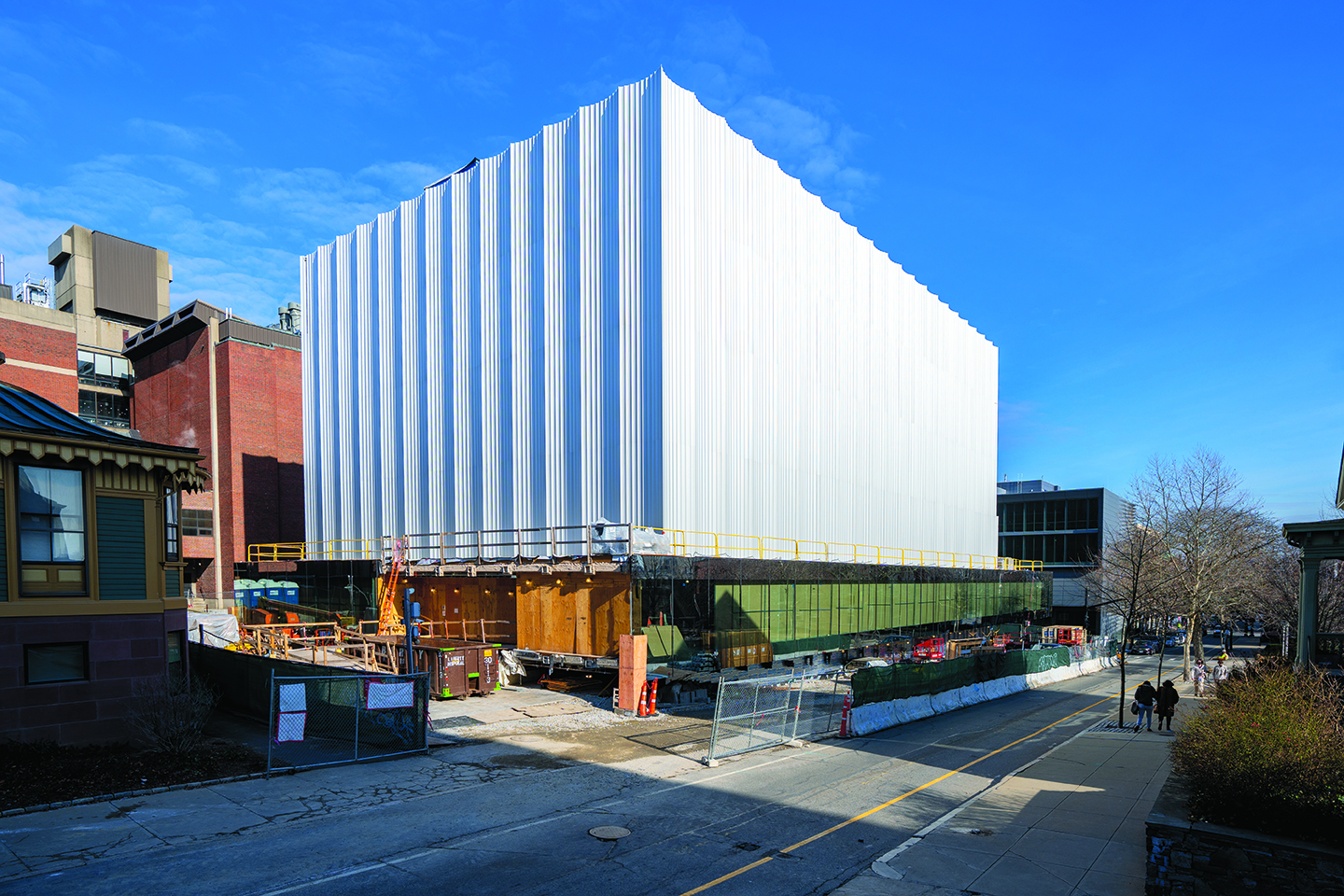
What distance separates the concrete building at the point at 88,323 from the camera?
A: 50156 mm

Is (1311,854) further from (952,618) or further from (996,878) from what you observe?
(952,618)

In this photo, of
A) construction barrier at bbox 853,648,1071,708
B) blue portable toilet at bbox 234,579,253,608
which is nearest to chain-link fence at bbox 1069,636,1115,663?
construction barrier at bbox 853,648,1071,708

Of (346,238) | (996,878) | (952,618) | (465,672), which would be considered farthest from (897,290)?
(996,878)

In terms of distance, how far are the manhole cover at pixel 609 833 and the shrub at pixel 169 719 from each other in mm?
9133

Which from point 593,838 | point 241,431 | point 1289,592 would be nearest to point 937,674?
point 593,838

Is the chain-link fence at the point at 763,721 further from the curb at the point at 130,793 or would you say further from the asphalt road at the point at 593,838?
the curb at the point at 130,793

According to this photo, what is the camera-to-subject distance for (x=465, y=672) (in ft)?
85.1

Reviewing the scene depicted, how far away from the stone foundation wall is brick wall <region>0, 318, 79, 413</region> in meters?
59.9

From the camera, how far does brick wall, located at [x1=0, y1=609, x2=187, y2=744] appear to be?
15.7 meters

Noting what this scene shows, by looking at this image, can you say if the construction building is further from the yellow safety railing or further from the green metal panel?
the green metal panel

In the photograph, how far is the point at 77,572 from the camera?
17.1 meters

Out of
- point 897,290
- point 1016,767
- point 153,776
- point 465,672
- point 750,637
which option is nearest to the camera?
point 153,776

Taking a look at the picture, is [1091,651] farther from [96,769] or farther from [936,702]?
[96,769]

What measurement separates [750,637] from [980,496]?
131ft
